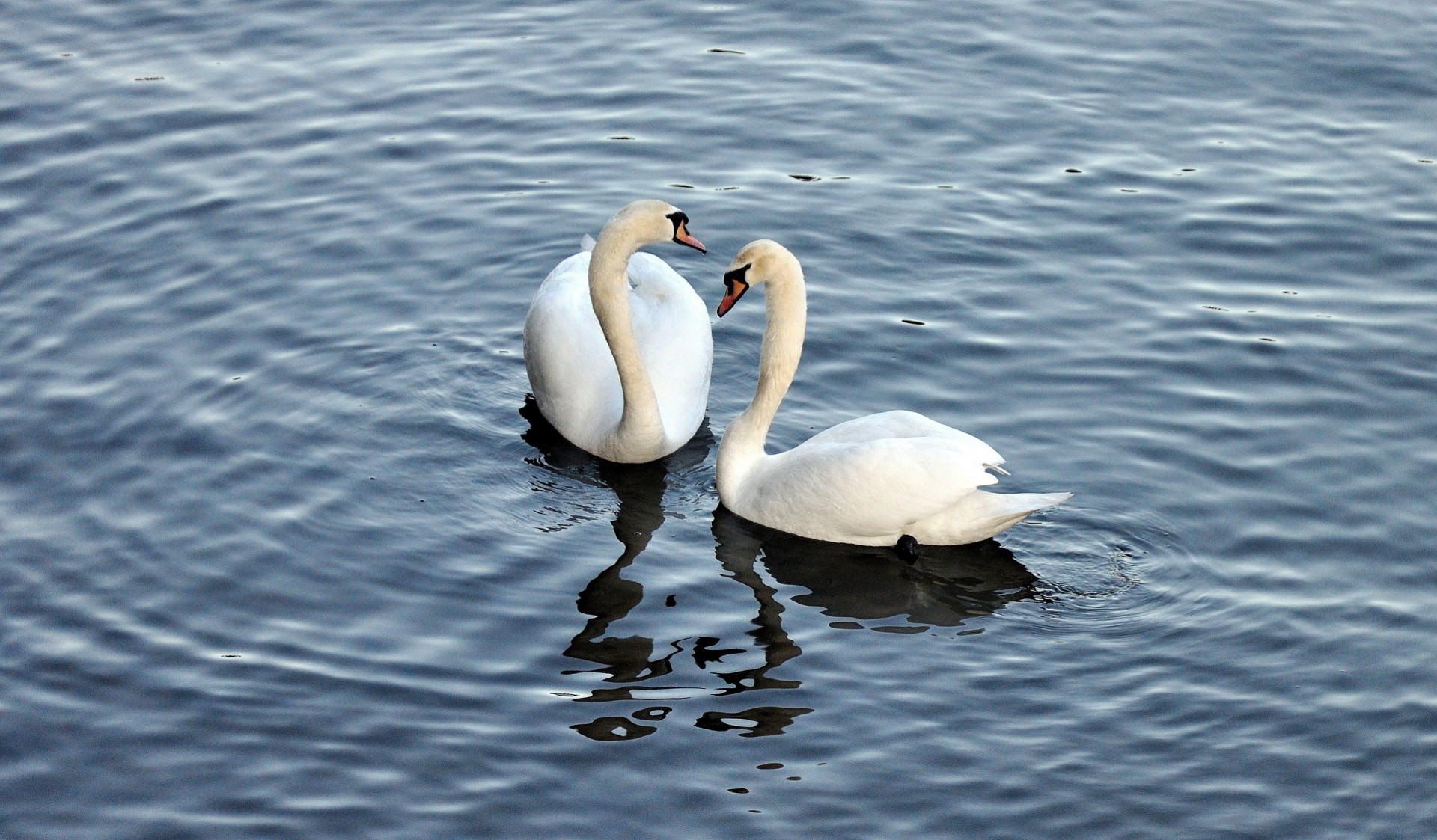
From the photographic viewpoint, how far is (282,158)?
49.3ft

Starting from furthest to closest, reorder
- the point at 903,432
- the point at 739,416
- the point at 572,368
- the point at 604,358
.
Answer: the point at 604,358, the point at 572,368, the point at 739,416, the point at 903,432

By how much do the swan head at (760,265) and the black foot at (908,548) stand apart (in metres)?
1.57

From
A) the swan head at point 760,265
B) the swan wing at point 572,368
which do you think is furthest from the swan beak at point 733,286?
the swan wing at point 572,368

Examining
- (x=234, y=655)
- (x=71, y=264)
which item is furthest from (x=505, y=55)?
(x=234, y=655)

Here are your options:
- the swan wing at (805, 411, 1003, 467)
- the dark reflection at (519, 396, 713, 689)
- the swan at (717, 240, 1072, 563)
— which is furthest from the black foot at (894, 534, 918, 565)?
the dark reflection at (519, 396, 713, 689)

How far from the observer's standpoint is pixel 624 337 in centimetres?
1130

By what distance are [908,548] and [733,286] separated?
1778 mm

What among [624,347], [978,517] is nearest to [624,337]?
[624,347]

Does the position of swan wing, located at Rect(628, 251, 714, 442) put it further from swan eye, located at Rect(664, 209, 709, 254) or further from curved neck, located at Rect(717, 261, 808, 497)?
swan eye, located at Rect(664, 209, 709, 254)

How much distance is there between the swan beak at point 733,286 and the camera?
1080 centimetres

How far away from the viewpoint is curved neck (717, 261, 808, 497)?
1086cm

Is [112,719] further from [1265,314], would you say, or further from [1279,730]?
[1265,314]

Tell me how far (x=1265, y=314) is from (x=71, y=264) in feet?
26.5

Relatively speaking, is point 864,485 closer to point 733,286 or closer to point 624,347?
point 733,286
